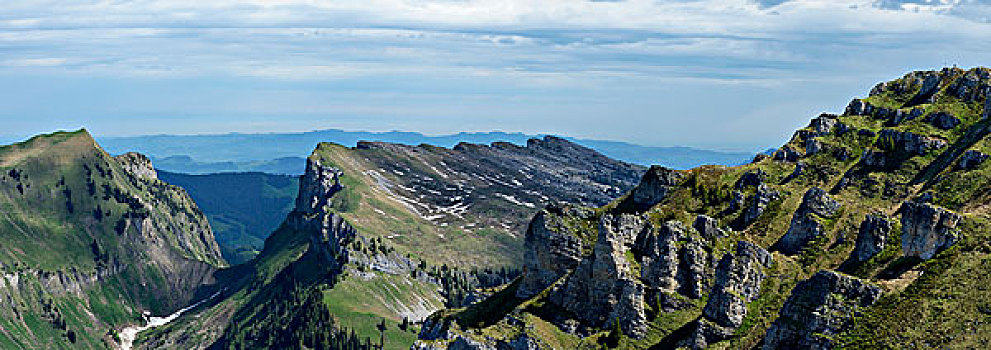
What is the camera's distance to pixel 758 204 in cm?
15650

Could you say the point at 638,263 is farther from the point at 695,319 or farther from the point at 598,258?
the point at 695,319

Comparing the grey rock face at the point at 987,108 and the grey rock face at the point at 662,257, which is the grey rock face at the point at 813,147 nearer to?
the grey rock face at the point at 987,108

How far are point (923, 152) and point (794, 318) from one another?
9017cm

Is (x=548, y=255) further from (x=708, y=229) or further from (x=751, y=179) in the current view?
(x=751, y=179)

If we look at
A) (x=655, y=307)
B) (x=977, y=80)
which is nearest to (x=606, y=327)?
(x=655, y=307)

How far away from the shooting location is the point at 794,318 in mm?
90750

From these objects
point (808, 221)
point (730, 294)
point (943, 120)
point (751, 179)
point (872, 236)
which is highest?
point (943, 120)

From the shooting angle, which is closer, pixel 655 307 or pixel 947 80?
pixel 655 307

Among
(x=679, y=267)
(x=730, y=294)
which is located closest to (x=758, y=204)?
(x=679, y=267)

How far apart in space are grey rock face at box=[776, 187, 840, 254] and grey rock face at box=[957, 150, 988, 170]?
20933 mm

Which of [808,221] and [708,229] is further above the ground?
[808,221]

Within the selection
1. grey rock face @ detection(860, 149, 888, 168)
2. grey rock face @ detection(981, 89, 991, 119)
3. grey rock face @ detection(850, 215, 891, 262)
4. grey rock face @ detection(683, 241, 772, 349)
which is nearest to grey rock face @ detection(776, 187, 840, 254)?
grey rock face @ detection(850, 215, 891, 262)

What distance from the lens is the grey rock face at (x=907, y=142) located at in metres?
164

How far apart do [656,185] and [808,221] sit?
62657mm
